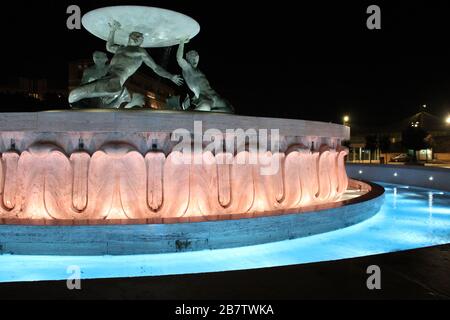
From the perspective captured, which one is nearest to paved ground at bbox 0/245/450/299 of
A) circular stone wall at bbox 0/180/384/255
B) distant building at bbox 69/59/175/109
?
circular stone wall at bbox 0/180/384/255

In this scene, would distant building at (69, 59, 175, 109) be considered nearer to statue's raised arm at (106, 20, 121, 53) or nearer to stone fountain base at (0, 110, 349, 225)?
statue's raised arm at (106, 20, 121, 53)

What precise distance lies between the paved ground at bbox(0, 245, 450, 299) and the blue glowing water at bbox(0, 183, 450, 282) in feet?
4.57

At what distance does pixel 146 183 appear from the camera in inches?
263

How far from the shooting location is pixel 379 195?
8922mm

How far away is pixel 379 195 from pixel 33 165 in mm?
6764

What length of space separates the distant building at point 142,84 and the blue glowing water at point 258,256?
3933cm

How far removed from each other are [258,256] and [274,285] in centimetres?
223

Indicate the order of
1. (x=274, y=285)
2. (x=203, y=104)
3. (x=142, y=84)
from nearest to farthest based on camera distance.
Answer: (x=274, y=285)
(x=203, y=104)
(x=142, y=84)

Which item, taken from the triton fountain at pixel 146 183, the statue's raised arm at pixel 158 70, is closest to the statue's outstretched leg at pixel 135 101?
the statue's raised arm at pixel 158 70

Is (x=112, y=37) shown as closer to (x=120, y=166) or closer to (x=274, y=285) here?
(x=120, y=166)

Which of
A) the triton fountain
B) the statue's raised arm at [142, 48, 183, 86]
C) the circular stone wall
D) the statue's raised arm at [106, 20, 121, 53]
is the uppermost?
the statue's raised arm at [106, 20, 121, 53]

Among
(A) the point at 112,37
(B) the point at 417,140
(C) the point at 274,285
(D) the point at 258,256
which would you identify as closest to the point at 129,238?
(D) the point at 258,256

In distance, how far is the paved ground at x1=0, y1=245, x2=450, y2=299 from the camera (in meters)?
3.23

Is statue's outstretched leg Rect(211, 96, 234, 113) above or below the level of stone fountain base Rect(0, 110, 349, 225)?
above
